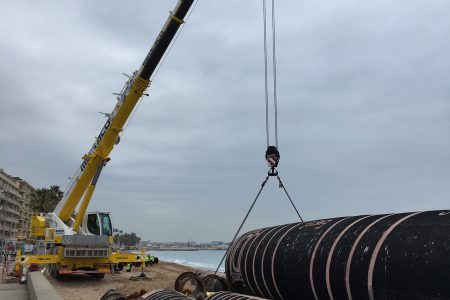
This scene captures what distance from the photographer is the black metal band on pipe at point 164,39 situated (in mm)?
18000

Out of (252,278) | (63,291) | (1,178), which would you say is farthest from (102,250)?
(1,178)

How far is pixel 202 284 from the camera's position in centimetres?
930

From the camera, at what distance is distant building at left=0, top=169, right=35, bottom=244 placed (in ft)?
392

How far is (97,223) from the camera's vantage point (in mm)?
21188

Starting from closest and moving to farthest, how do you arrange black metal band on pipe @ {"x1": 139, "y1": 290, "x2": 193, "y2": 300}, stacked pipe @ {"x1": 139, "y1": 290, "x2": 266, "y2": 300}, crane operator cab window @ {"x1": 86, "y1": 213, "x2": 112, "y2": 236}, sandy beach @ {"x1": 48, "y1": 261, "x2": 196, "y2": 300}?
1. stacked pipe @ {"x1": 139, "y1": 290, "x2": 266, "y2": 300}
2. black metal band on pipe @ {"x1": 139, "y1": 290, "x2": 193, "y2": 300}
3. sandy beach @ {"x1": 48, "y1": 261, "x2": 196, "y2": 300}
4. crane operator cab window @ {"x1": 86, "y1": 213, "x2": 112, "y2": 236}

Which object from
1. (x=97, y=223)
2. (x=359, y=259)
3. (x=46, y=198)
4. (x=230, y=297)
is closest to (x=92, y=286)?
(x=97, y=223)

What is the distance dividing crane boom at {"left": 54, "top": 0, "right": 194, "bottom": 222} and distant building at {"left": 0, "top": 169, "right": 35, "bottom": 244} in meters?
99.6

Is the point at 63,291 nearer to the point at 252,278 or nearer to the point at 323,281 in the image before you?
the point at 252,278

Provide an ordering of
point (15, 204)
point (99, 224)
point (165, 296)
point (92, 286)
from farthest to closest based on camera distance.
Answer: point (15, 204)
point (99, 224)
point (92, 286)
point (165, 296)

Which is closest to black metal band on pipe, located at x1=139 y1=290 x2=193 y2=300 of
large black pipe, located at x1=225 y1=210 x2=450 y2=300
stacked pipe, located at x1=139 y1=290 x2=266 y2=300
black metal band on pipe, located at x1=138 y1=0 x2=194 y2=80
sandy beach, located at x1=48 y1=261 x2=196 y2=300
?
stacked pipe, located at x1=139 y1=290 x2=266 y2=300

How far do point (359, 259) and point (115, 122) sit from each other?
679 inches

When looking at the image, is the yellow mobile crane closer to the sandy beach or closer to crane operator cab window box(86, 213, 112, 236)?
crane operator cab window box(86, 213, 112, 236)

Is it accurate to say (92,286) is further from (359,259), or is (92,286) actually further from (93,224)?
(359,259)

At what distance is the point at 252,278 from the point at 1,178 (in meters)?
122
